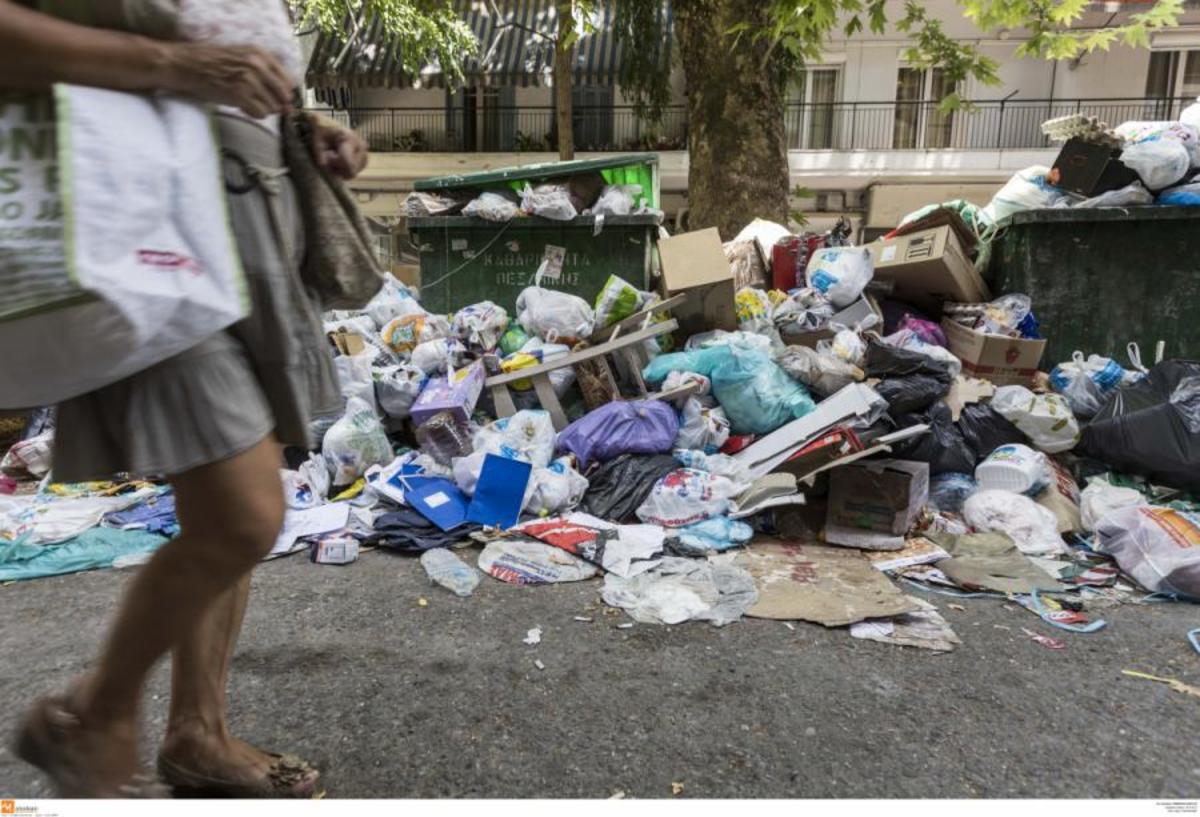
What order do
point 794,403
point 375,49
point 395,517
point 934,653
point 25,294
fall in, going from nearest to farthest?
1. point 25,294
2. point 934,653
3. point 395,517
4. point 794,403
5. point 375,49

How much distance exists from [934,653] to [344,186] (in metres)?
1.90

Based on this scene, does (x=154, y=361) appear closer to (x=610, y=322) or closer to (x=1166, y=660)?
(x=1166, y=660)

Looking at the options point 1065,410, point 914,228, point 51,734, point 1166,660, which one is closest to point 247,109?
point 51,734

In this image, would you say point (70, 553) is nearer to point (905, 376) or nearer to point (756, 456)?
point (756, 456)

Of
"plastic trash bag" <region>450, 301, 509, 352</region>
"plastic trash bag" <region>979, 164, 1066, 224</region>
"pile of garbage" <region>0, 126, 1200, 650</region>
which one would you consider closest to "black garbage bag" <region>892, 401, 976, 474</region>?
"pile of garbage" <region>0, 126, 1200, 650</region>

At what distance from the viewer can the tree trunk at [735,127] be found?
600cm

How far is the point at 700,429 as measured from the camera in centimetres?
352

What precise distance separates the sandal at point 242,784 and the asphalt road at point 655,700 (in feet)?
0.32

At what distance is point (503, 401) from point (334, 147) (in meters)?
2.64

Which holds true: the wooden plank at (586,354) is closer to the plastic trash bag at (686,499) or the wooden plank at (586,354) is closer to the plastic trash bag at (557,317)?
the plastic trash bag at (557,317)

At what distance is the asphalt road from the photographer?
1454mm

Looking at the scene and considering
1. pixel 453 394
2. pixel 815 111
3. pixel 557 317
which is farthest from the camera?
pixel 815 111

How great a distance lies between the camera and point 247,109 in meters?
0.99

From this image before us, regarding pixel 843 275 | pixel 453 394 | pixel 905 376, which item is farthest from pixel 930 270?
pixel 453 394
